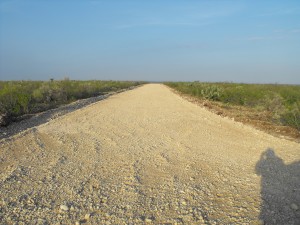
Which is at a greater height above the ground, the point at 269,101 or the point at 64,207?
the point at 269,101

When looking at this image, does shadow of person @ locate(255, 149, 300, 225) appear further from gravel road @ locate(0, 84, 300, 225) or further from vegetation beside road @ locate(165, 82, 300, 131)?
vegetation beside road @ locate(165, 82, 300, 131)

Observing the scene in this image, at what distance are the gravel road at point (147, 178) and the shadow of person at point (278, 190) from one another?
1 cm

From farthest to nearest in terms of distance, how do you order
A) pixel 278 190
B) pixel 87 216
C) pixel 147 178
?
1. pixel 147 178
2. pixel 278 190
3. pixel 87 216

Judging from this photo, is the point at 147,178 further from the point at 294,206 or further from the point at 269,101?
the point at 269,101

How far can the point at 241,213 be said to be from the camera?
4.66 m

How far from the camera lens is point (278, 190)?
220 inches

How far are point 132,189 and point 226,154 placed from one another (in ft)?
11.3

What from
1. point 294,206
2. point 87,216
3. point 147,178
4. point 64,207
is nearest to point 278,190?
point 294,206

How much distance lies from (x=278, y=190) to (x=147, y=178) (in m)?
2.28

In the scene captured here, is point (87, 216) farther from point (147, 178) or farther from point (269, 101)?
point (269, 101)

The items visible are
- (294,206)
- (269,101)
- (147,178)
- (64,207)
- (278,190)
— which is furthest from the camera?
(269,101)

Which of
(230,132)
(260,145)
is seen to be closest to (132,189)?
(260,145)

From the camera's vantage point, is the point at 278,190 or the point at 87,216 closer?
the point at 87,216

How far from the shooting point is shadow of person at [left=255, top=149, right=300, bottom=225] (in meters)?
4.59
